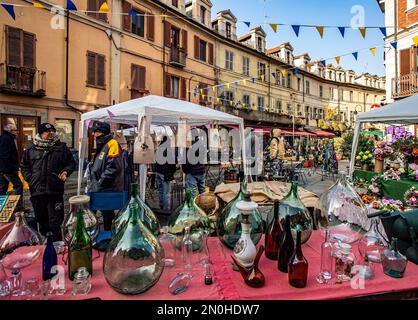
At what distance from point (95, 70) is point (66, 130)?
10.9 feet

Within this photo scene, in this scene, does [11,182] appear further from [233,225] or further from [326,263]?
[326,263]

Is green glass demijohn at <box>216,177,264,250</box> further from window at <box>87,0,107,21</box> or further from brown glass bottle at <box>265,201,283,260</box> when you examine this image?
window at <box>87,0,107,21</box>

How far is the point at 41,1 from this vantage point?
10.9 meters

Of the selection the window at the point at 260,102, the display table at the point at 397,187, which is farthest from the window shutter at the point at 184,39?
the display table at the point at 397,187

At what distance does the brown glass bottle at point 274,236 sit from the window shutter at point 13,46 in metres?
12.6

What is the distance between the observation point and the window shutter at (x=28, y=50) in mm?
10625

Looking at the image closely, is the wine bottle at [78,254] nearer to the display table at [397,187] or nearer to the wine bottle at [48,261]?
the wine bottle at [48,261]

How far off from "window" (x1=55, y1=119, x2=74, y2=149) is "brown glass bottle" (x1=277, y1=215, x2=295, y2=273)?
1269 centimetres

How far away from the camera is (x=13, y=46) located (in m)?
10.3

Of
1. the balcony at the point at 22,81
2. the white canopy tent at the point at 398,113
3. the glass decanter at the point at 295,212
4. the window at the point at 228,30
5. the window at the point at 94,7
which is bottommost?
the glass decanter at the point at 295,212

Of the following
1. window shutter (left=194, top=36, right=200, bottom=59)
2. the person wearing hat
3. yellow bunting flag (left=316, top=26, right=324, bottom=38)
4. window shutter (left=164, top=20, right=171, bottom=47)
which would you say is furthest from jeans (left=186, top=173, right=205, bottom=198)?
window shutter (left=194, top=36, right=200, bottom=59)
